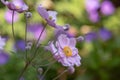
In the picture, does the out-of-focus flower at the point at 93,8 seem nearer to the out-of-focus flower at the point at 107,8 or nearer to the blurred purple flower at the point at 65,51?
the out-of-focus flower at the point at 107,8

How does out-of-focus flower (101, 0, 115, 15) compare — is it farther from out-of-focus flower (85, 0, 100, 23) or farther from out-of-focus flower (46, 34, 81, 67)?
out-of-focus flower (46, 34, 81, 67)

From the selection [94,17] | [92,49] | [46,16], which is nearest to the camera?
[46,16]

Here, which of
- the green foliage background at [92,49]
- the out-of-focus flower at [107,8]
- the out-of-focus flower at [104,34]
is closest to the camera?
the green foliage background at [92,49]

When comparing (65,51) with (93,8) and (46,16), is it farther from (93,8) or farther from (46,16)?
(93,8)

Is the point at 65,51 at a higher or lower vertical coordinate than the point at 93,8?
higher

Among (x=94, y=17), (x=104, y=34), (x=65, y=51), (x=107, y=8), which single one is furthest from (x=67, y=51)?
(x=107, y=8)

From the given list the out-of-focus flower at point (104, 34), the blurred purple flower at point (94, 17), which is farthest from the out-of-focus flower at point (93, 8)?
the out-of-focus flower at point (104, 34)

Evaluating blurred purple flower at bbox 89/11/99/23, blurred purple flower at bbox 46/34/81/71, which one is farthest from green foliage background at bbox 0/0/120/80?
blurred purple flower at bbox 46/34/81/71
